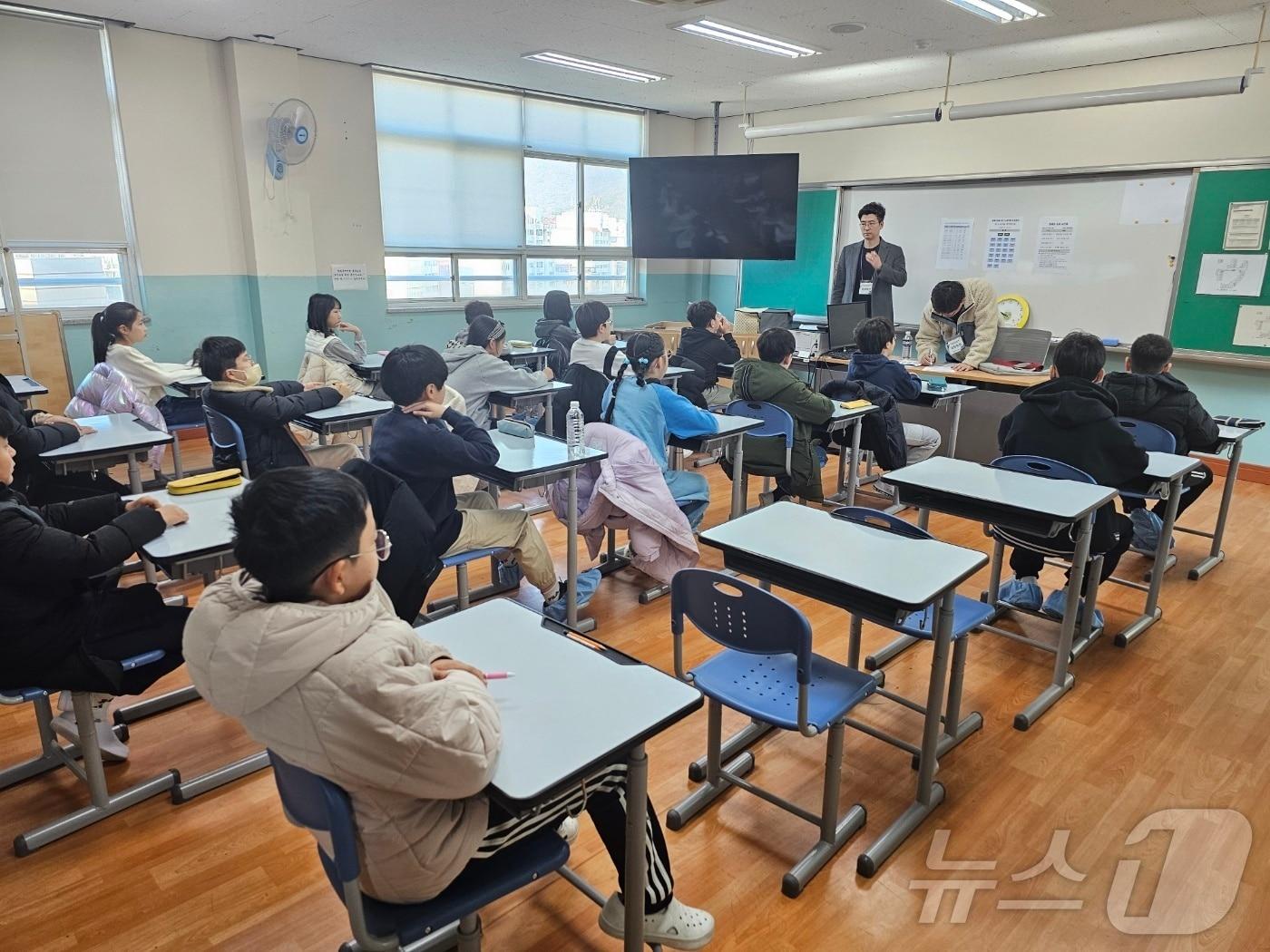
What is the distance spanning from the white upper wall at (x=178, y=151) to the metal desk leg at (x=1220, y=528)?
658cm

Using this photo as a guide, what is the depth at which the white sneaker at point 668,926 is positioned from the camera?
1.70 metres

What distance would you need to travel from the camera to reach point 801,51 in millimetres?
5809

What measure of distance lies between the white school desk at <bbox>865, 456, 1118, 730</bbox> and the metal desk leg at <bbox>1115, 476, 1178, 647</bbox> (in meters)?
0.53

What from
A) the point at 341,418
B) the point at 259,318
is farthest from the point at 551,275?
the point at 341,418

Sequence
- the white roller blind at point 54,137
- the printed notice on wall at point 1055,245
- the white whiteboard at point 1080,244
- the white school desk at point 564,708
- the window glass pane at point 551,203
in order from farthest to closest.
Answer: the window glass pane at point 551,203, the printed notice on wall at point 1055,245, the white whiteboard at point 1080,244, the white roller blind at point 54,137, the white school desk at point 564,708

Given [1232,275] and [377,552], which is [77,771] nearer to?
[377,552]

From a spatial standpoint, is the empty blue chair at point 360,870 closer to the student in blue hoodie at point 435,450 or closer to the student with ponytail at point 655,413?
the student in blue hoodie at point 435,450

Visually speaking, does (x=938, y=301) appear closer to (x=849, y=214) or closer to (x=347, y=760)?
(x=849, y=214)

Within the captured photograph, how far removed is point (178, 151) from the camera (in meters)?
5.88

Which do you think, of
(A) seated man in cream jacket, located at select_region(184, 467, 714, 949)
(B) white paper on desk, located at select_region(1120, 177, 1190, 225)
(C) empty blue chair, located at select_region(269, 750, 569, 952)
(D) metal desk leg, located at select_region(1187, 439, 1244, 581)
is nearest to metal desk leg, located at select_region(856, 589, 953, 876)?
(C) empty blue chair, located at select_region(269, 750, 569, 952)

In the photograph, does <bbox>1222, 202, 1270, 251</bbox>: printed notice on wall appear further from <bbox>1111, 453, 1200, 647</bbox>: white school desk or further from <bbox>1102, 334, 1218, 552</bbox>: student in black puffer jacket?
<bbox>1111, 453, 1200, 647</bbox>: white school desk

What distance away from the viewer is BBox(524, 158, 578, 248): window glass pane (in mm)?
7910

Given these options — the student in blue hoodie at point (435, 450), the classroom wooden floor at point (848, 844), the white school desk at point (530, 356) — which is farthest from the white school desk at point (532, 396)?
the classroom wooden floor at point (848, 844)

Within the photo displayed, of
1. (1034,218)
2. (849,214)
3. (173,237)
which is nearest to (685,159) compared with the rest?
(849,214)
